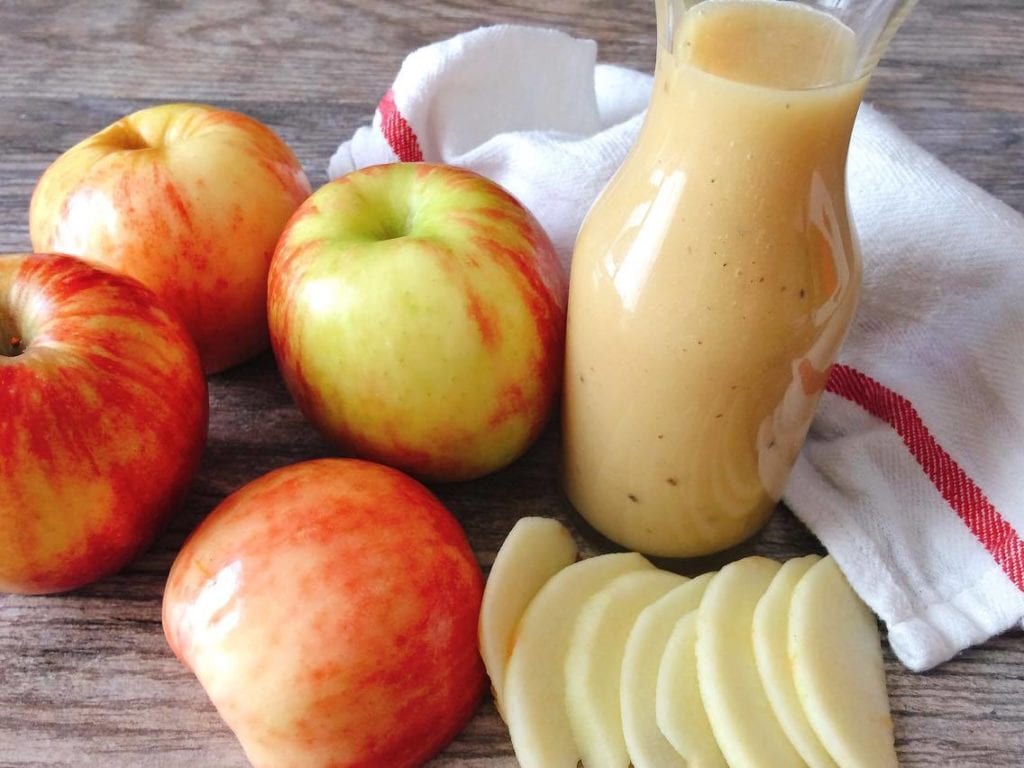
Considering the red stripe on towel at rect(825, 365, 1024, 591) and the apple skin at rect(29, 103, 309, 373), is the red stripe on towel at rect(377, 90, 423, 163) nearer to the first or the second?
the apple skin at rect(29, 103, 309, 373)

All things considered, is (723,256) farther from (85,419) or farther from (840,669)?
(85,419)

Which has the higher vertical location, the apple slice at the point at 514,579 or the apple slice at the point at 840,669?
the apple slice at the point at 514,579

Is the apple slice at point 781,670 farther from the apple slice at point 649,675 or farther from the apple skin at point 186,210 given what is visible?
the apple skin at point 186,210

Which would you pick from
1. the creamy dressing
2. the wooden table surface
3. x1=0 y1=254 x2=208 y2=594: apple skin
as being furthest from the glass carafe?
x1=0 y1=254 x2=208 y2=594: apple skin

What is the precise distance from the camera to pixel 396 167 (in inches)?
27.1

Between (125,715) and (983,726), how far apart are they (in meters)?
0.49

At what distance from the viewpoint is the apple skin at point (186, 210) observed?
66cm

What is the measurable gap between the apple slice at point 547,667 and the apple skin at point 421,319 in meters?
0.11

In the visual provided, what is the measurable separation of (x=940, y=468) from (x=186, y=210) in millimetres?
535

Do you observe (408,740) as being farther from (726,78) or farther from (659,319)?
(726,78)

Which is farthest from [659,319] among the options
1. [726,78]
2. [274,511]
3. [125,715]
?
[125,715]

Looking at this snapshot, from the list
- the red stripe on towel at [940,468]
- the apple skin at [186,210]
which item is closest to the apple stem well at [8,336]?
the apple skin at [186,210]

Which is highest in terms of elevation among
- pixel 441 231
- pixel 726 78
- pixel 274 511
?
pixel 726 78

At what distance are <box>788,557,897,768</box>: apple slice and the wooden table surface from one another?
0.07 feet
